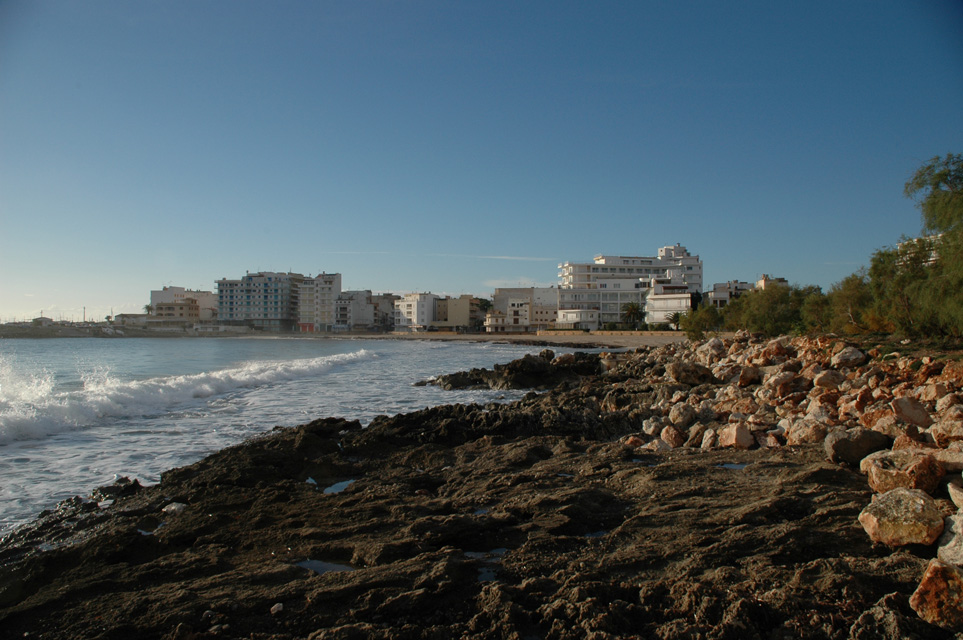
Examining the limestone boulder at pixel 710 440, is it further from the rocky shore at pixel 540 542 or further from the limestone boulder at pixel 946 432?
the limestone boulder at pixel 946 432

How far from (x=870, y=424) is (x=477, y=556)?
5.86 meters

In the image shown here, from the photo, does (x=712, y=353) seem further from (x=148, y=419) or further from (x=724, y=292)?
(x=724, y=292)

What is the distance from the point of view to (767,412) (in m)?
9.62

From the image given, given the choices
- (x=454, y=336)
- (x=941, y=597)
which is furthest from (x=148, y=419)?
(x=454, y=336)

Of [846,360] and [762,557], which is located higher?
[846,360]

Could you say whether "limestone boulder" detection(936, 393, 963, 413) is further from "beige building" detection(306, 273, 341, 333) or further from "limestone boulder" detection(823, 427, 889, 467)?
"beige building" detection(306, 273, 341, 333)

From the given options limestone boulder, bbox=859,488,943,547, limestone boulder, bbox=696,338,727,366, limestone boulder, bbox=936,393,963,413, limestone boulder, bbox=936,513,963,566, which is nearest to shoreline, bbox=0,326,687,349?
limestone boulder, bbox=696,338,727,366

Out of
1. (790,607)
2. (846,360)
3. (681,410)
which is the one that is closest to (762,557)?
(790,607)

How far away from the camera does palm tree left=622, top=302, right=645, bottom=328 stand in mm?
82731

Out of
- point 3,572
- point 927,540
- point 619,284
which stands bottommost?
point 3,572

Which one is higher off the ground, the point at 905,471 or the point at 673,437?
the point at 905,471

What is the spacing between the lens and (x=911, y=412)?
24.2ft

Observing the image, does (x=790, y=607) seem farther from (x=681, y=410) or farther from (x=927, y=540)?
(x=681, y=410)

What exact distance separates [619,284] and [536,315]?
16674 millimetres
